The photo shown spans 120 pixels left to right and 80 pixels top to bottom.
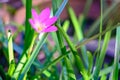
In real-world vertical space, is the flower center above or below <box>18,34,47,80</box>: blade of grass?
above

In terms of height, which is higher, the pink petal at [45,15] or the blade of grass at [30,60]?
the pink petal at [45,15]

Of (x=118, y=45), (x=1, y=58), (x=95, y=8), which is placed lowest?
(x=1, y=58)

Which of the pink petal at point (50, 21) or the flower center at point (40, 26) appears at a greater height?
the pink petal at point (50, 21)

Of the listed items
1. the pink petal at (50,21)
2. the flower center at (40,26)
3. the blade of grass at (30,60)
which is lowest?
the blade of grass at (30,60)

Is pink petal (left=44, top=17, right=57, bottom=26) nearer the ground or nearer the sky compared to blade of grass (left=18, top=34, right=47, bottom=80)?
nearer the sky

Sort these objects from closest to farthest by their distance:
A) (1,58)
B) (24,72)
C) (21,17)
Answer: (24,72) → (1,58) → (21,17)

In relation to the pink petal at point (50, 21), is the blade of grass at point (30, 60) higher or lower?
lower

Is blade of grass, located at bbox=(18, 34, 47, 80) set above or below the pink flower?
below

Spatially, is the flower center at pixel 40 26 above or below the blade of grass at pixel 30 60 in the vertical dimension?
above

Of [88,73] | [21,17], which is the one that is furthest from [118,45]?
[21,17]

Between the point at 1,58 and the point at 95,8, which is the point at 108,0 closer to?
the point at 95,8

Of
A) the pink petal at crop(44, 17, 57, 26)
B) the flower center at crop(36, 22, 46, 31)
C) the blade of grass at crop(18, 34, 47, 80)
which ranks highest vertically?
the pink petal at crop(44, 17, 57, 26)
